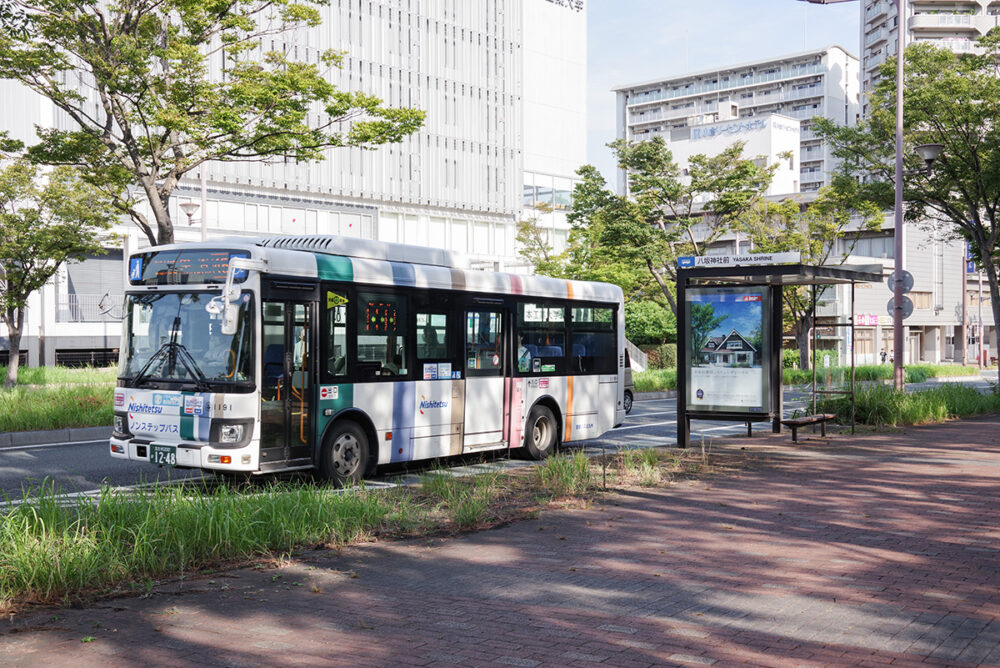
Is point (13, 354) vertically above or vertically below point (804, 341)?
below

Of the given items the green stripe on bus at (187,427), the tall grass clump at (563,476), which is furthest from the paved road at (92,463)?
the tall grass clump at (563,476)

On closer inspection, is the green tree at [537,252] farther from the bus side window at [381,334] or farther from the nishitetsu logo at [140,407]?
the nishitetsu logo at [140,407]

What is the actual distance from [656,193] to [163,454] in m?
29.2

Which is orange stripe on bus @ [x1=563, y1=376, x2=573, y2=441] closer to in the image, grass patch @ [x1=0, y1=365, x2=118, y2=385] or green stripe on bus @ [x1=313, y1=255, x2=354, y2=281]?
green stripe on bus @ [x1=313, y1=255, x2=354, y2=281]

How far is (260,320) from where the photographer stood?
1026 cm

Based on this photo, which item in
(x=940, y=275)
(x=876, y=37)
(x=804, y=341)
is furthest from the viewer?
(x=876, y=37)

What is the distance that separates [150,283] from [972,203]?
21301mm

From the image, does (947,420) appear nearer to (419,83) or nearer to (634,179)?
(634,179)

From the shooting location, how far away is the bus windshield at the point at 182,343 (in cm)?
1005

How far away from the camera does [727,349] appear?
48.5 ft

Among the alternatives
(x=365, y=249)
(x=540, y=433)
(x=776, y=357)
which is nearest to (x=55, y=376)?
(x=540, y=433)

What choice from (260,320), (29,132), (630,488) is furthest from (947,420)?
(29,132)

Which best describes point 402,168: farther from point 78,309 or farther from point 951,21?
point 951,21

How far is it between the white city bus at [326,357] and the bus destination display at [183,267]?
0.02 m
